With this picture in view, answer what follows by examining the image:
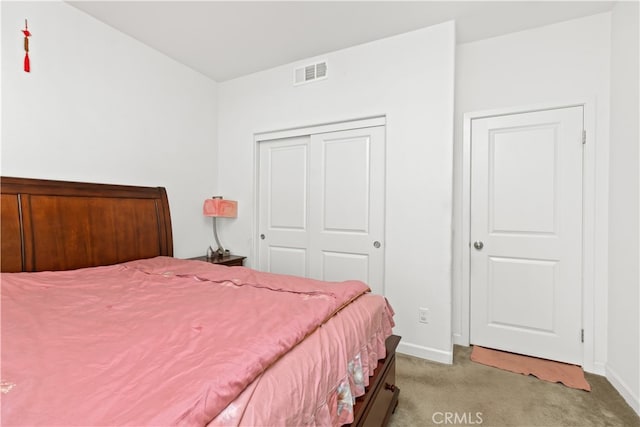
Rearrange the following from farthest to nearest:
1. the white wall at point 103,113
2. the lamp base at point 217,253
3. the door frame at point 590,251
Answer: the lamp base at point 217,253, the door frame at point 590,251, the white wall at point 103,113

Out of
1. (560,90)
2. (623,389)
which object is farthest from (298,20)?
(623,389)

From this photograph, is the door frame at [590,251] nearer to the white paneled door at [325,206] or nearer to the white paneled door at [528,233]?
the white paneled door at [528,233]

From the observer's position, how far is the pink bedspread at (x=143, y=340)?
2.14 ft

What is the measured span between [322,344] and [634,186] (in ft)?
7.46

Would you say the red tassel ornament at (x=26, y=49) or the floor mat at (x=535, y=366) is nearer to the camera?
the red tassel ornament at (x=26, y=49)

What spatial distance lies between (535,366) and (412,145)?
2018 mm

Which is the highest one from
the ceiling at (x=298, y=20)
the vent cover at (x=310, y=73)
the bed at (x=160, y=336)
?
the ceiling at (x=298, y=20)

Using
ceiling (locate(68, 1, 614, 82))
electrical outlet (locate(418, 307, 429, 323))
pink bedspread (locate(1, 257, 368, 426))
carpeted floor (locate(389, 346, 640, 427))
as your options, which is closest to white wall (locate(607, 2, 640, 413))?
carpeted floor (locate(389, 346, 640, 427))

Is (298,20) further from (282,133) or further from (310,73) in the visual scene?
(282,133)

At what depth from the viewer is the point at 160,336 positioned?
1.01m

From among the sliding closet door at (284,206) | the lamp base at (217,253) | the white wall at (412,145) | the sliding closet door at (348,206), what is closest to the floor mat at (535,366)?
the white wall at (412,145)

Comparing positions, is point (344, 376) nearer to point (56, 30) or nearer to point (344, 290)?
point (344, 290)

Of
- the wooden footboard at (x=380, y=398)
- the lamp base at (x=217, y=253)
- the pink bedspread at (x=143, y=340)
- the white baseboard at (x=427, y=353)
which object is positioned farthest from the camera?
the lamp base at (x=217, y=253)

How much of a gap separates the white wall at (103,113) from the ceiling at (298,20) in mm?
229
